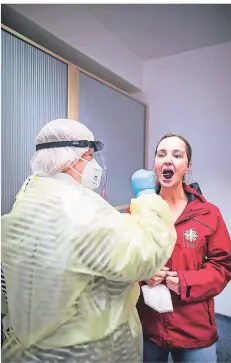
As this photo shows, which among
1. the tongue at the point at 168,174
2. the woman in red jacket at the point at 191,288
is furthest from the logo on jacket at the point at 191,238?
the tongue at the point at 168,174

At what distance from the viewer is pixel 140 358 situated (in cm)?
76

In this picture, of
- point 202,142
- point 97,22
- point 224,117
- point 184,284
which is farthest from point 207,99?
point 184,284

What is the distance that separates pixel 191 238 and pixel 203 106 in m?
1.36

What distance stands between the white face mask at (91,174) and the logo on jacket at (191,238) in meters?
0.36

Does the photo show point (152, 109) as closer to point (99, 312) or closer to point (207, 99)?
point (207, 99)

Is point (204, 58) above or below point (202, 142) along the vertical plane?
above

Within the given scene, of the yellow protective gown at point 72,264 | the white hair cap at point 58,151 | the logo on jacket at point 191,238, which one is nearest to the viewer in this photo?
the yellow protective gown at point 72,264

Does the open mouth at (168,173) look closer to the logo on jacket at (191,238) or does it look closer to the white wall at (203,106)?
the logo on jacket at (191,238)

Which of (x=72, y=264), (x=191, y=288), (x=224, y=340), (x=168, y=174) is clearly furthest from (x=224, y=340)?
(x=72, y=264)

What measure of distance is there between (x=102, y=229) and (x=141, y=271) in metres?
0.15

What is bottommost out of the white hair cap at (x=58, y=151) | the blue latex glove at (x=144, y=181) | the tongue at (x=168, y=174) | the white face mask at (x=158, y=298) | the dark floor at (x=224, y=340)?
the dark floor at (x=224, y=340)

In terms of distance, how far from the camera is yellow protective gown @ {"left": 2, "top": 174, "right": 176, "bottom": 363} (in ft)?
1.85

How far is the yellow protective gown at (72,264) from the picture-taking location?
0.56 m

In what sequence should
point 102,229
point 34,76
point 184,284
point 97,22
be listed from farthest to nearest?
point 97,22
point 34,76
point 184,284
point 102,229
